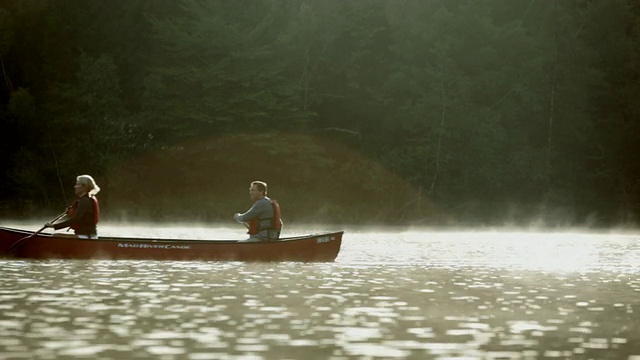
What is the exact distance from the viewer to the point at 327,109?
184 feet

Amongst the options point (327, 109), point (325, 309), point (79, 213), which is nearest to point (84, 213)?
point (79, 213)

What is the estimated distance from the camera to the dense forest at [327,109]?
50438 mm

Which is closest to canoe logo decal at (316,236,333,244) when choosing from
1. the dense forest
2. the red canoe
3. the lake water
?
the red canoe

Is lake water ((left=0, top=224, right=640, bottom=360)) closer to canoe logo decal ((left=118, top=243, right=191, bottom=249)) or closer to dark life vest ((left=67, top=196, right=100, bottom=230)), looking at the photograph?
canoe logo decal ((left=118, top=243, right=191, bottom=249))

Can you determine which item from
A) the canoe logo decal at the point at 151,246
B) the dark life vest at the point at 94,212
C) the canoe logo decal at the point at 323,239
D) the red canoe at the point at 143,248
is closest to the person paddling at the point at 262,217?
the red canoe at the point at 143,248

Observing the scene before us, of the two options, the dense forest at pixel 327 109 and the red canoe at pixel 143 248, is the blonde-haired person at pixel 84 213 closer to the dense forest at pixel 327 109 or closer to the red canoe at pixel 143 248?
the red canoe at pixel 143 248

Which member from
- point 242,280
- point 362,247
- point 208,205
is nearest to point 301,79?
point 208,205

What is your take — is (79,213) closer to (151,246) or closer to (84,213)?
(84,213)

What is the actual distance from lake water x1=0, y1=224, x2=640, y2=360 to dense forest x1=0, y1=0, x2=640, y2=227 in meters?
26.3

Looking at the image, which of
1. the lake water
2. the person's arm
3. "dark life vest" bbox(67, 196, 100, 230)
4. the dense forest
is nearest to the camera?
the lake water

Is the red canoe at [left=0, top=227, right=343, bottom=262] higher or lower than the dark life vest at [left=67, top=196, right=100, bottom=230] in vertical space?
lower

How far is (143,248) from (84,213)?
45.8 inches

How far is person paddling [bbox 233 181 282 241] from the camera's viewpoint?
22.7 meters

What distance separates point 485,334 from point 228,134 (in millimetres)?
39422
